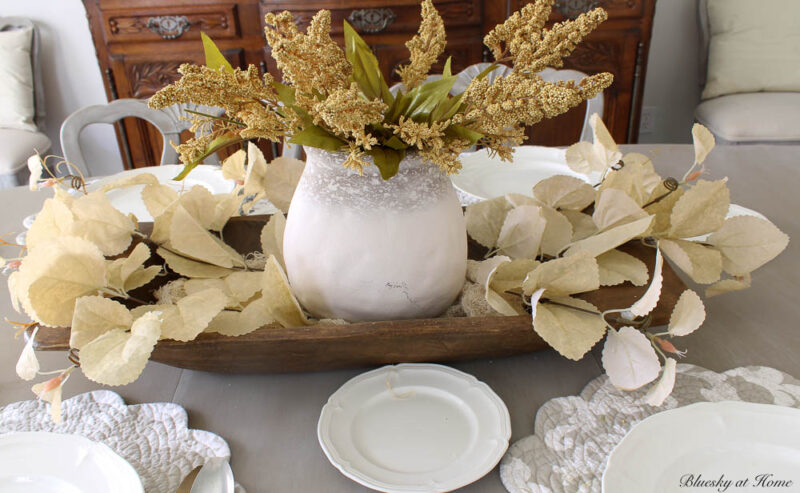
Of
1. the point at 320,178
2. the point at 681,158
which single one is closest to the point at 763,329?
the point at 320,178

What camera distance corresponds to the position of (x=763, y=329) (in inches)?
21.9

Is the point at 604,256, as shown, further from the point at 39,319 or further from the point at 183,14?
the point at 183,14

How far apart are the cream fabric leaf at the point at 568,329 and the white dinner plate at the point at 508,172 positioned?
387mm

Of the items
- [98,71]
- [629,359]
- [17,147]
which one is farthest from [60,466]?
[98,71]

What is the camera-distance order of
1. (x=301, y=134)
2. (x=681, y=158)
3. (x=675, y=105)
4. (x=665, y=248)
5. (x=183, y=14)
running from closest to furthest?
(x=301, y=134)
(x=665, y=248)
(x=681, y=158)
(x=183, y=14)
(x=675, y=105)

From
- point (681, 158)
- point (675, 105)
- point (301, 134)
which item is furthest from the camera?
point (675, 105)

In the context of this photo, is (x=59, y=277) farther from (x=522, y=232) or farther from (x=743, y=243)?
(x=743, y=243)

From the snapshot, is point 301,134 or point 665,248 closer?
point 301,134

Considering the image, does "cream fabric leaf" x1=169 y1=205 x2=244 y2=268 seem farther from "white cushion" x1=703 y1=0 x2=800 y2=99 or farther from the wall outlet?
the wall outlet

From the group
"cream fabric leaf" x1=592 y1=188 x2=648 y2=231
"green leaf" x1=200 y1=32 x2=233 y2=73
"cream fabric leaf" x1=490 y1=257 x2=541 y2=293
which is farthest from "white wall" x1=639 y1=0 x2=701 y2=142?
"green leaf" x1=200 y1=32 x2=233 y2=73

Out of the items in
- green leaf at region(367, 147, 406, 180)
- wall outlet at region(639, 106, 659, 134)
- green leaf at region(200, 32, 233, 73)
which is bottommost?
wall outlet at region(639, 106, 659, 134)

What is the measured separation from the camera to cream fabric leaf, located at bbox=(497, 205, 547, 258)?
536 millimetres

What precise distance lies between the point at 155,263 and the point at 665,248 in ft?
1.63

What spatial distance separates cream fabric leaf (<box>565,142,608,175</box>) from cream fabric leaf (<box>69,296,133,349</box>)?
0.47 metres
